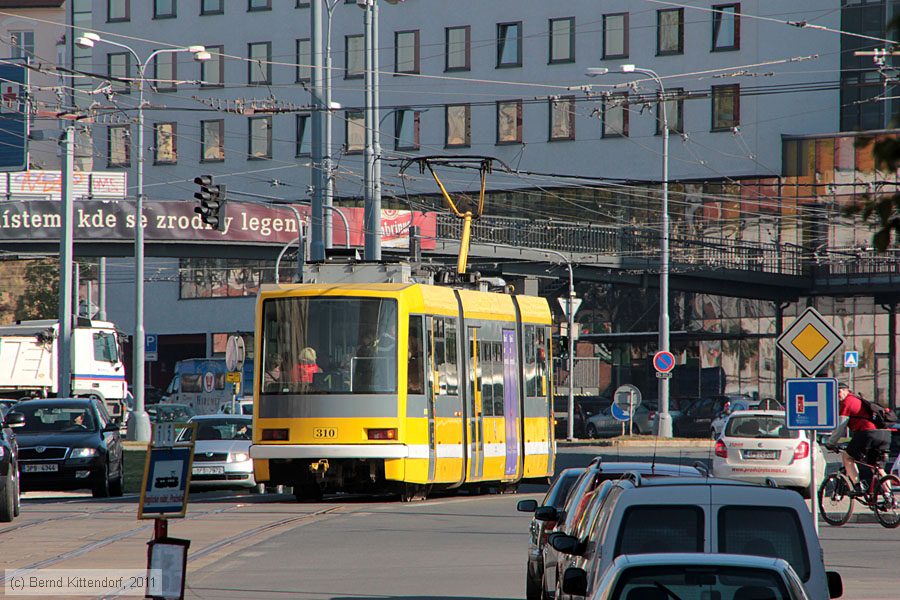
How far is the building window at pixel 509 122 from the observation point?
232 feet

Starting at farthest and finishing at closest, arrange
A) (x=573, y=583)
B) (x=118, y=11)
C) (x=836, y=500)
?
(x=118, y=11)
(x=836, y=500)
(x=573, y=583)

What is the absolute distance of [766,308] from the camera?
65375 mm

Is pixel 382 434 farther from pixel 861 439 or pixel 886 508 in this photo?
pixel 886 508

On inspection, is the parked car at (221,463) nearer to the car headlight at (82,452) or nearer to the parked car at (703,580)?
the car headlight at (82,452)

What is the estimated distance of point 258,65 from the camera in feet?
244

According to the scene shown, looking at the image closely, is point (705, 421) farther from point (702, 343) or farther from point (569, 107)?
point (569, 107)

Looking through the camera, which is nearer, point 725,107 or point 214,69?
point 725,107

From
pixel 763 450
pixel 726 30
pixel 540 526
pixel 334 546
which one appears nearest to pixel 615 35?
pixel 726 30

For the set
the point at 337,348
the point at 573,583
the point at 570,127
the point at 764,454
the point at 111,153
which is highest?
the point at 570,127

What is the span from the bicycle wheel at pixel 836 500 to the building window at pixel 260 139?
57059 millimetres

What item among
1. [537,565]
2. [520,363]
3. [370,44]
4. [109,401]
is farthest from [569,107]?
[537,565]

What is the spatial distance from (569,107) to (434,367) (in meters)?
47.9

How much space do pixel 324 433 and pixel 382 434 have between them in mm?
786

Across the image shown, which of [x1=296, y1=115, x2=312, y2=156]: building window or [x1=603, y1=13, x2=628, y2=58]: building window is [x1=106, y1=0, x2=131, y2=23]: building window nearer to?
[x1=296, y1=115, x2=312, y2=156]: building window
